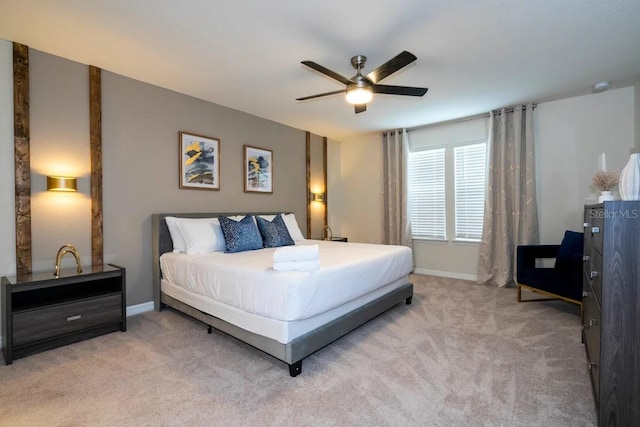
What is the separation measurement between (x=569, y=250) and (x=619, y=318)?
2.44m

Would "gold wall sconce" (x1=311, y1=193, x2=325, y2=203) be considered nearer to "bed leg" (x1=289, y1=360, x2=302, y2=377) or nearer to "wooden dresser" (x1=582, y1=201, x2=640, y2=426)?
"bed leg" (x1=289, y1=360, x2=302, y2=377)

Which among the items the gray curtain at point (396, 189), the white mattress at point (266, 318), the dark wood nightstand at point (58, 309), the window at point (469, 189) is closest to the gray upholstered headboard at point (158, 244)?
the white mattress at point (266, 318)

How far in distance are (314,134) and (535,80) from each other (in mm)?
3559

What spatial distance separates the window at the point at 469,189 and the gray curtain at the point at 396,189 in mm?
849

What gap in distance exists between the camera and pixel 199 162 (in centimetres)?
402

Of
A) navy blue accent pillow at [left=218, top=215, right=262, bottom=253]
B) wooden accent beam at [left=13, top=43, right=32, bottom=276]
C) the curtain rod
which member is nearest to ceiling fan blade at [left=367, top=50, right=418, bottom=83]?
navy blue accent pillow at [left=218, top=215, right=262, bottom=253]

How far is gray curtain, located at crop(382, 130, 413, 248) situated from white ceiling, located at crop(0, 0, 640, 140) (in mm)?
1722

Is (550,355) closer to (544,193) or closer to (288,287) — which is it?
(288,287)

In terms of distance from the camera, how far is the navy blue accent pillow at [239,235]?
341 cm

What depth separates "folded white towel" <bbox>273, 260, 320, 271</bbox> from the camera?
225cm

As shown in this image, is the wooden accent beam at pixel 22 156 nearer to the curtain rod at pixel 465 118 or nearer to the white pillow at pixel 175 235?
the white pillow at pixel 175 235

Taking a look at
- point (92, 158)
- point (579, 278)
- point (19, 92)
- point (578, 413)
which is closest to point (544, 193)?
point (579, 278)

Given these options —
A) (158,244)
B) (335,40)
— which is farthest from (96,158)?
(335,40)

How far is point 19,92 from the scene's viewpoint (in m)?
2.68
